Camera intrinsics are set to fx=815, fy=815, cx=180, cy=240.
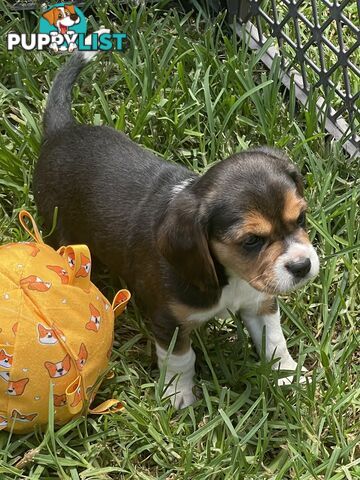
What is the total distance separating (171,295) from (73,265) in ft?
1.47

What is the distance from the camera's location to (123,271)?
3.89m

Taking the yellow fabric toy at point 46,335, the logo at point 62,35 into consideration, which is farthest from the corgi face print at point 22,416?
the logo at point 62,35

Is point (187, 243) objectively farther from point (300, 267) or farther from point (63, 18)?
point (63, 18)

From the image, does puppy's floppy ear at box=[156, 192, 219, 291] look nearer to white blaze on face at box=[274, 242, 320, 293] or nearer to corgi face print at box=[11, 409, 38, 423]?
white blaze on face at box=[274, 242, 320, 293]

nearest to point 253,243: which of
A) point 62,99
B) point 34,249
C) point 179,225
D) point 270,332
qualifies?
point 179,225

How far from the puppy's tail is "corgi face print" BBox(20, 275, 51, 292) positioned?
1060 mm

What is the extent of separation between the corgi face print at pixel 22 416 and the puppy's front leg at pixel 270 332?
3.52ft

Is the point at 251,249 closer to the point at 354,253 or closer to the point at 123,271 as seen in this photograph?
A: the point at 123,271

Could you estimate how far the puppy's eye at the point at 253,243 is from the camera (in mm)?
3170

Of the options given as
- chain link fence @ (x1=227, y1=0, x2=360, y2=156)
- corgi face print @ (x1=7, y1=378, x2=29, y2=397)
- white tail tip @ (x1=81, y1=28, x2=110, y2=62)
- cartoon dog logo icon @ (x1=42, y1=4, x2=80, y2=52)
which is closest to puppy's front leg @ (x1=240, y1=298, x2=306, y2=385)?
corgi face print @ (x1=7, y1=378, x2=29, y2=397)

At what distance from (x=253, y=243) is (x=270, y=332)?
72cm

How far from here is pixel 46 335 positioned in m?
3.31

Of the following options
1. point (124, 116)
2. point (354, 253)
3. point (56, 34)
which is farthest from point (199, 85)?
point (354, 253)

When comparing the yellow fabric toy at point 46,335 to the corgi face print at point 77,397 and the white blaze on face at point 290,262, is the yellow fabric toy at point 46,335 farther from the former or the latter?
the white blaze on face at point 290,262
